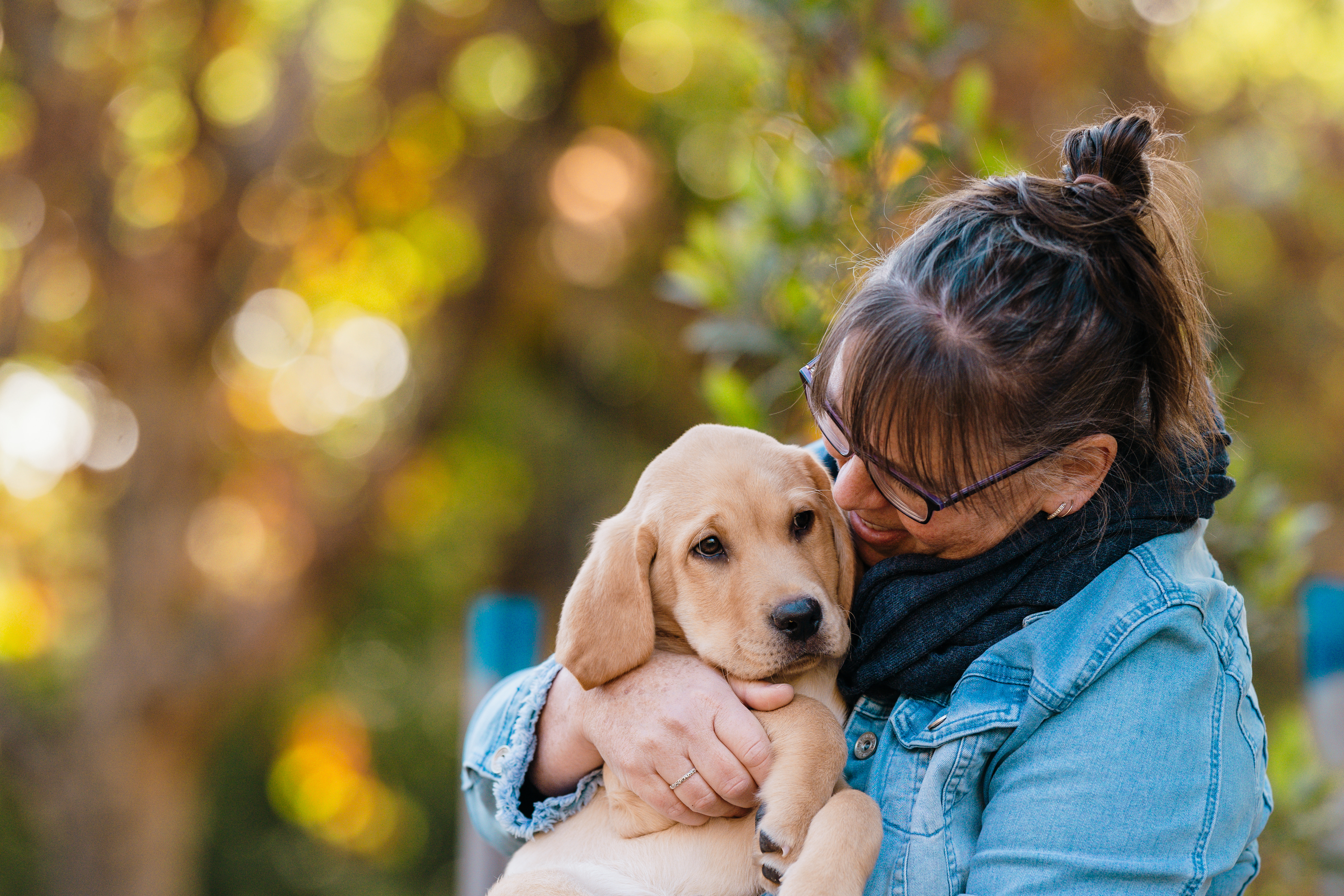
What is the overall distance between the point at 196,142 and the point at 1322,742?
702 cm

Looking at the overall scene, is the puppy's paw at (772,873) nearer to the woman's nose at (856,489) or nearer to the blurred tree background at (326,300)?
the woman's nose at (856,489)

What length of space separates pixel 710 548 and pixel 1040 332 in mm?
789

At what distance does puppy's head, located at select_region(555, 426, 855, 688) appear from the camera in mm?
2057

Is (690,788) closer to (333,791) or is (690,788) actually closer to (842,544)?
(842,544)

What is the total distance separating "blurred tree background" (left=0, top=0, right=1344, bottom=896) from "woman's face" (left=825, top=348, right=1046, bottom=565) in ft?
5.58

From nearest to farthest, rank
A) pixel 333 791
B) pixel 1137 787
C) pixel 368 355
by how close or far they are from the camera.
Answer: pixel 1137 787 < pixel 368 355 < pixel 333 791

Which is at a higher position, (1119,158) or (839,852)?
(1119,158)

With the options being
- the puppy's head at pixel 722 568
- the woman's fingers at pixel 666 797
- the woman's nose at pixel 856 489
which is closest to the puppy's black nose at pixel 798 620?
the puppy's head at pixel 722 568

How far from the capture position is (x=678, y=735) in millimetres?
1960

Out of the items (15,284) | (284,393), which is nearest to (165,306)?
(15,284)

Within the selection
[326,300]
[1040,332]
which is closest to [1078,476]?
[1040,332]

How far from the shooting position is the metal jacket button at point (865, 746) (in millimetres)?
2002

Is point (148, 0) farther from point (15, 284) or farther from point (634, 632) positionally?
point (634, 632)

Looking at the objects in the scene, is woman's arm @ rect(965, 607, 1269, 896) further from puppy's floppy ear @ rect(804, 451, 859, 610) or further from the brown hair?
puppy's floppy ear @ rect(804, 451, 859, 610)
